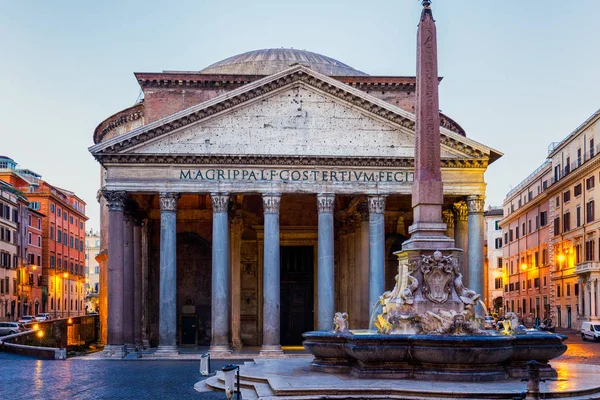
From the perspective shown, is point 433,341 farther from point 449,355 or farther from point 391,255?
point 391,255

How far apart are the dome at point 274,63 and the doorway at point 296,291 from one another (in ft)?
35.9

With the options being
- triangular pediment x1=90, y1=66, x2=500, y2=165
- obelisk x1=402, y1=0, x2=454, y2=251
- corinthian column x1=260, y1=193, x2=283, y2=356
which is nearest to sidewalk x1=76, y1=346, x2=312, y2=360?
corinthian column x1=260, y1=193, x2=283, y2=356

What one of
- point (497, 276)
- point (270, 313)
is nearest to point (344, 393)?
point (270, 313)

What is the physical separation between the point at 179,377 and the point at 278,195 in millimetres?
12122

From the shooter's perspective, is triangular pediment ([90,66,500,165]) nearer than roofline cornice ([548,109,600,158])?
Yes

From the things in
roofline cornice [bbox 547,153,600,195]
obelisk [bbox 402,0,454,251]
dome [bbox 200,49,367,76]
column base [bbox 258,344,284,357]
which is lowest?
column base [bbox 258,344,284,357]

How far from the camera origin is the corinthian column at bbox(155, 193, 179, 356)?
107 feet

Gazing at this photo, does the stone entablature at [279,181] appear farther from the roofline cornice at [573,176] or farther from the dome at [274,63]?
the roofline cornice at [573,176]

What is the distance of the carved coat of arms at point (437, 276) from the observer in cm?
1703

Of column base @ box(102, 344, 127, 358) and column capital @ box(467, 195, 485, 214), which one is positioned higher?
column capital @ box(467, 195, 485, 214)

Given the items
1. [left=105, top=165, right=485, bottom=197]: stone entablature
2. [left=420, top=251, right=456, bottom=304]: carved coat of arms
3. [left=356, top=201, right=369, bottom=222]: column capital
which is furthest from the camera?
[left=356, top=201, right=369, bottom=222]: column capital

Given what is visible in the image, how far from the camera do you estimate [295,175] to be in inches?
1325

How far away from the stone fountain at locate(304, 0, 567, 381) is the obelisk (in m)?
0.02

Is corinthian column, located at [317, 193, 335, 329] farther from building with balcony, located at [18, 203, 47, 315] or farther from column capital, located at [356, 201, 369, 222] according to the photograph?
building with balcony, located at [18, 203, 47, 315]
